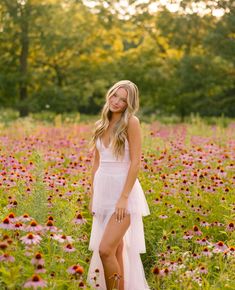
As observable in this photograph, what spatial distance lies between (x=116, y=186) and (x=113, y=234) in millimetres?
383

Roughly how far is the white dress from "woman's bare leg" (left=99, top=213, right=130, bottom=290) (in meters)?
0.10

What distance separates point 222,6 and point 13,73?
1106 centimetres

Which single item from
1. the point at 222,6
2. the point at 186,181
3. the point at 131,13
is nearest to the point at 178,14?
the point at 131,13

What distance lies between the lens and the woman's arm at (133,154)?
4.14m

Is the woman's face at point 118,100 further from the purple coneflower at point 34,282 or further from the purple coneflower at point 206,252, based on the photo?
the purple coneflower at point 34,282

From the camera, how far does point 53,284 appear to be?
3.36 metres

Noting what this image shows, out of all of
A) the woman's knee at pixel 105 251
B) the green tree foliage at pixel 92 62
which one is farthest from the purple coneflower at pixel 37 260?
the green tree foliage at pixel 92 62

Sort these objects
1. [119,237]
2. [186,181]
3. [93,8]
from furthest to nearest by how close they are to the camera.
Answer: [93,8]
[186,181]
[119,237]

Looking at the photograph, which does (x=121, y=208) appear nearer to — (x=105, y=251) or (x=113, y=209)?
(x=113, y=209)

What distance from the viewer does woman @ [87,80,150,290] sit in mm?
4145

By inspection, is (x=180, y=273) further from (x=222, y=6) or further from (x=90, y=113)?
(x=90, y=113)

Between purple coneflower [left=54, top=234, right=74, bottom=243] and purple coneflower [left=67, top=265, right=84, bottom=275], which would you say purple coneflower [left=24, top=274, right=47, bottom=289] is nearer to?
purple coneflower [left=67, top=265, right=84, bottom=275]

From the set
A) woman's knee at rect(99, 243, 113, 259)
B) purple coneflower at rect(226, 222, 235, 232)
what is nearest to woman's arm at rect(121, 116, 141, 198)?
woman's knee at rect(99, 243, 113, 259)

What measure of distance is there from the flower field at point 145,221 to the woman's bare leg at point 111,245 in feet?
0.67
